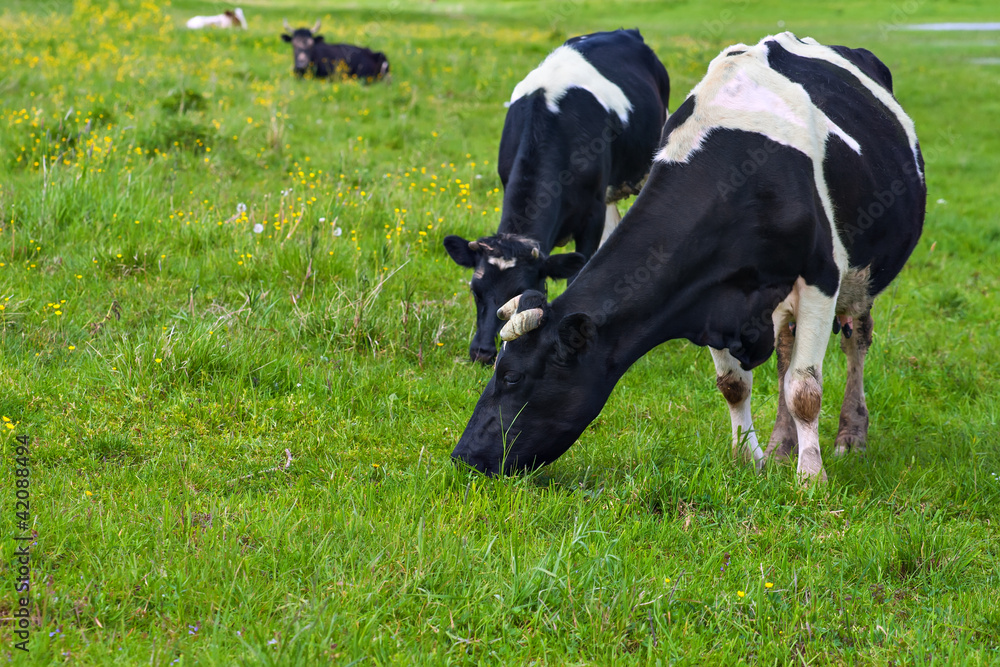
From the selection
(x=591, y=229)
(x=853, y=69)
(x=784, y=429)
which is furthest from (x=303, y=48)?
(x=784, y=429)

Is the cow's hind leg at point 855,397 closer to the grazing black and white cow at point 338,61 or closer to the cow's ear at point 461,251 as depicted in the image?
the cow's ear at point 461,251

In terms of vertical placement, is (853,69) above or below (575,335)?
above

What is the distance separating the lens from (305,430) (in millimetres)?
4883

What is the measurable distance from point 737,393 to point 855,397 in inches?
39.5

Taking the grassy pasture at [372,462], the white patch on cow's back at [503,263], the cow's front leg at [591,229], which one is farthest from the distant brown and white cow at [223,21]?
the white patch on cow's back at [503,263]

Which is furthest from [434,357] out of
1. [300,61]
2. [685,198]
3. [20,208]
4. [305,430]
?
[300,61]

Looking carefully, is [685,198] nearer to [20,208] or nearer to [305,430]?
[305,430]

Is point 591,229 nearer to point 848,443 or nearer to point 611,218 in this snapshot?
point 611,218

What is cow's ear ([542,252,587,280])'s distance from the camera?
241 inches

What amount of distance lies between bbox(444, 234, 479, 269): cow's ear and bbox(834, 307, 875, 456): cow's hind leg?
2.56 metres

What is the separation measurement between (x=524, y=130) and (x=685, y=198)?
2925 mm

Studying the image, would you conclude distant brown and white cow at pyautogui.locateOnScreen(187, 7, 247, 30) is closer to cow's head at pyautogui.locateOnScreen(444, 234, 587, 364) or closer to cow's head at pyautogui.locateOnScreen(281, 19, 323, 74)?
cow's head at pyautogui.locateOnScreen(281, 19, 323, 74)

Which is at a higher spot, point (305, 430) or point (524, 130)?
point (524, 130)

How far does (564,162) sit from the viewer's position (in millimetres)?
6863
